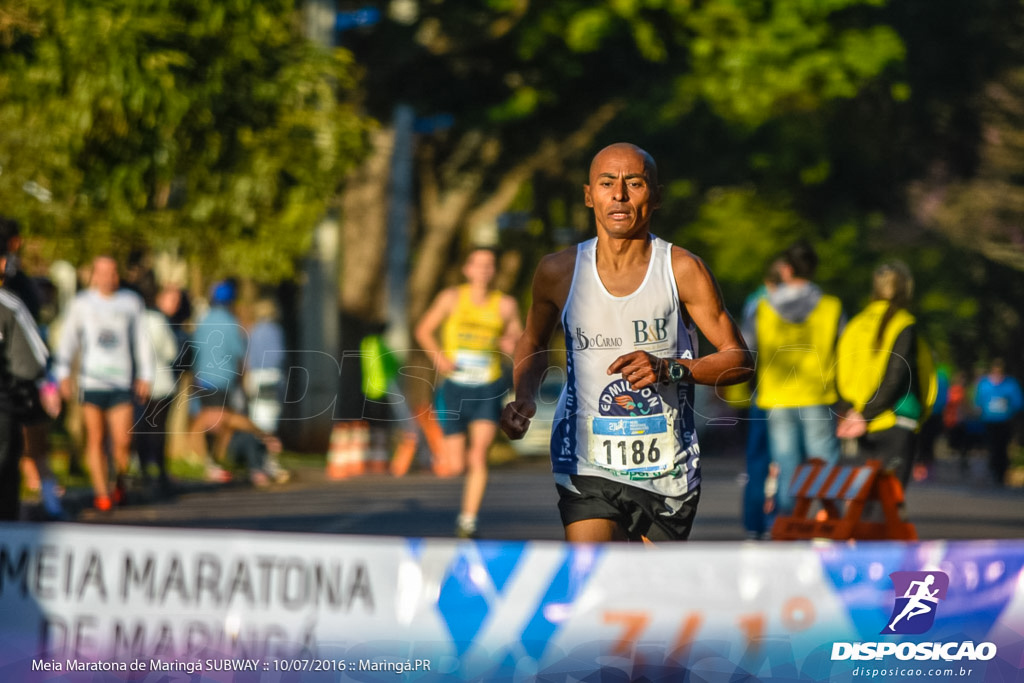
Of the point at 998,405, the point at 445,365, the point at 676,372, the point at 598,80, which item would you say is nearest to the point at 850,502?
the point at 445,365

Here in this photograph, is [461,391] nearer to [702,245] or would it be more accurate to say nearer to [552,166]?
[552,166]

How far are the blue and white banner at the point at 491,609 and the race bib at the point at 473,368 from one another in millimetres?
7107

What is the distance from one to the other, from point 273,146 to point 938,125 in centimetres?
1714

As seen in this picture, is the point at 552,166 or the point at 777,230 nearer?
the point at 552,166

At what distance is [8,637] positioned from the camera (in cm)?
472

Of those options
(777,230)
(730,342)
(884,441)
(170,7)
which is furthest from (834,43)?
(777,230)

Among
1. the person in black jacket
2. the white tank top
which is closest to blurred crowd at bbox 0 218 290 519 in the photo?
the person in black jacket

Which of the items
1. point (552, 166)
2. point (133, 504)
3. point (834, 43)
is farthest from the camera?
point (552, 166)

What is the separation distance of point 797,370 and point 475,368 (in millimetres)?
2056

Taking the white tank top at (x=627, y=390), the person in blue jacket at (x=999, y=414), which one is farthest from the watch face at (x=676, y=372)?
the person in blue jacket at (x=999, y=414)

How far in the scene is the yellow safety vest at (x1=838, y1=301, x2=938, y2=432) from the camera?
9.74 m

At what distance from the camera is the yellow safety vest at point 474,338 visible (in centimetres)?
1185

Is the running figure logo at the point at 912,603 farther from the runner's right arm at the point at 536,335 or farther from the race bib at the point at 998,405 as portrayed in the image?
the race bib at the point at 998,405

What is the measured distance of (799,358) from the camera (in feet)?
35.3
